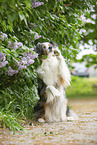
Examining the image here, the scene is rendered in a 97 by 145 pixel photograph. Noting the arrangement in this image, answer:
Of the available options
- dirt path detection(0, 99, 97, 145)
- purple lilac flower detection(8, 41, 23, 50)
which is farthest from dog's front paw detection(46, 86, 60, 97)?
purple lilac flower detection(8, 41, 23, 50)

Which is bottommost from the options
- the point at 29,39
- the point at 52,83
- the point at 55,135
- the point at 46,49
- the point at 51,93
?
the point at 55,135

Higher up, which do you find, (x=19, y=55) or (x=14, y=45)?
(x=14, y=45)

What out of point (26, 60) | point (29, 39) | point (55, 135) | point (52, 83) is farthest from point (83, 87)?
point (55, 135)

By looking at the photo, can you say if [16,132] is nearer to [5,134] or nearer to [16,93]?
[5,134]

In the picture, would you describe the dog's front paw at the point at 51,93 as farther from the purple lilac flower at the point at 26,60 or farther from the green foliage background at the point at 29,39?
the purple lilac flower at the point at 26,60

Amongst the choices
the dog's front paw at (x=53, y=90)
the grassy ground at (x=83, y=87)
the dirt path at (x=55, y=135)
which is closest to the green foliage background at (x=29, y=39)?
the dirt path at (x=55, y=135)

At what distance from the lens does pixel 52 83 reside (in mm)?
5152

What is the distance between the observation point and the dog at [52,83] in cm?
507

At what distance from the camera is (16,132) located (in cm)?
414

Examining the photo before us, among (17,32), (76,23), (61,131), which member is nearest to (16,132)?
(61,131)

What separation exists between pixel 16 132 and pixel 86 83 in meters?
12.4

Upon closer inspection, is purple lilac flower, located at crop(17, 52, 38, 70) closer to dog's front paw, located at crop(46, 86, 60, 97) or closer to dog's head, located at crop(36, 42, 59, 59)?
dog's head, located at crop(36, 42, 59, 59)

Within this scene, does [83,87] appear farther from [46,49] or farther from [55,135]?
[55,135]

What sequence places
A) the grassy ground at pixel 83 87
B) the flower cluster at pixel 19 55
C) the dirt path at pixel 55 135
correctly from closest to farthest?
the dirt path at pixel 55 135 < the flower cluster at pixel 19 55 < the grassy ground at pixel 83 87
